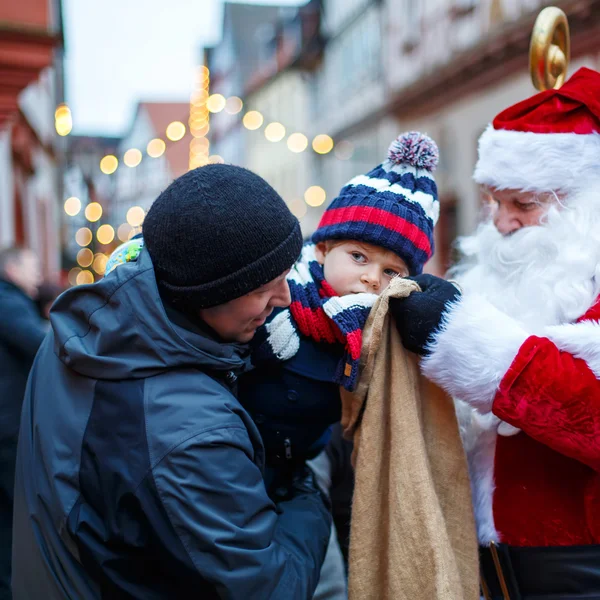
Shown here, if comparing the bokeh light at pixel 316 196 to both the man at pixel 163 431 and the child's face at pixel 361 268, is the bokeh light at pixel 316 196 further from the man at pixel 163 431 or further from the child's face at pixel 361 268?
the man at pixel 163 431

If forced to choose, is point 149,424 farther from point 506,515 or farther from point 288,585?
point 506,515

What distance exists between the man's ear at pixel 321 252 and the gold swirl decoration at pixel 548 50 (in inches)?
34.3

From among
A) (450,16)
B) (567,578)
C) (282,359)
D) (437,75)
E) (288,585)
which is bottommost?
(567,578)

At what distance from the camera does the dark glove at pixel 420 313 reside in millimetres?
1742

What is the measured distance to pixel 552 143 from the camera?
197 centimetres

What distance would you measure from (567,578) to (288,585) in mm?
732

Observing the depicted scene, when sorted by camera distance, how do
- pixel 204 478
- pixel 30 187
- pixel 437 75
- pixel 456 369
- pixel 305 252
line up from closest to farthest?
pixel 204 478
pixel 456 369
pixel 305 252
pixel 30 187
pixel 437 75

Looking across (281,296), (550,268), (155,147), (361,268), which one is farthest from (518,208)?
(155,147)

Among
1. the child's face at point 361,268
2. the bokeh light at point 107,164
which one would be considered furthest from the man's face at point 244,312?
the bokeh light at point 107,164

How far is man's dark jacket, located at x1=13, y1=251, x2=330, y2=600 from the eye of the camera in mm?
1393

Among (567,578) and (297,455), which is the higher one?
(297,455)

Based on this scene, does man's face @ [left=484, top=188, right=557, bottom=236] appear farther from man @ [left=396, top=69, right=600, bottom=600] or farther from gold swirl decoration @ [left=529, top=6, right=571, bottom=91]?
gold swirl decoration @ [left=529, top=6, right=571, bottom=91]

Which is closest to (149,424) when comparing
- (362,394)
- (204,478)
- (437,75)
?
(204,478)

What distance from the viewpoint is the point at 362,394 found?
5.83ft
